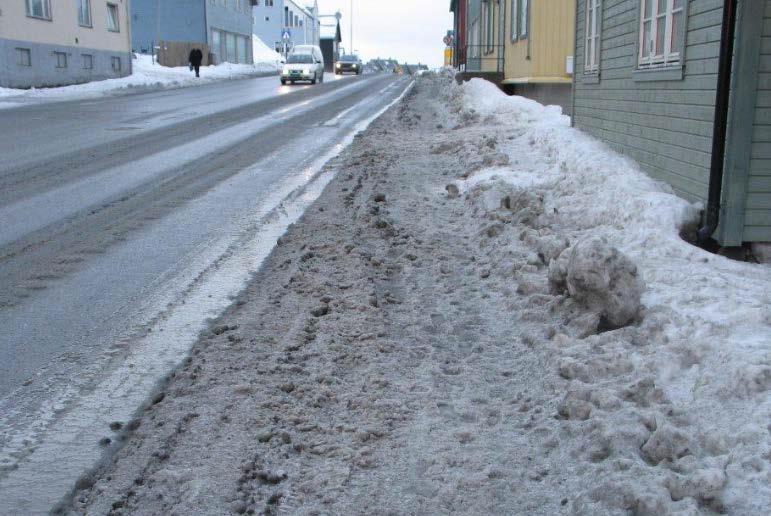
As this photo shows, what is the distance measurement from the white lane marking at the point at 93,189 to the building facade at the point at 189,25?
41.4 metres

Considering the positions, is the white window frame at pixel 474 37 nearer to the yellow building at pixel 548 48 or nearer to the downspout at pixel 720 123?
the yellow building at pixel 548 48

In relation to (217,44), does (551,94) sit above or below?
below

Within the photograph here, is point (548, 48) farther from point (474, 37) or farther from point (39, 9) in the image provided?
point (39, 9)

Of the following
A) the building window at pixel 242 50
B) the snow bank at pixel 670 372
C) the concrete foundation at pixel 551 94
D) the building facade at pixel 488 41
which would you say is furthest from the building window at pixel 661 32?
the building window at pixel 242 50

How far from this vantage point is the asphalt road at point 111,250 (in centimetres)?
368

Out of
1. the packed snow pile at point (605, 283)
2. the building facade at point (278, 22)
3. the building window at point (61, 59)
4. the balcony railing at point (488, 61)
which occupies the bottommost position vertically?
the packed snow pile at point (605, 283)

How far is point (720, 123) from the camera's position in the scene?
19.6 ft

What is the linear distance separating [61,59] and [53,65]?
3.51ft

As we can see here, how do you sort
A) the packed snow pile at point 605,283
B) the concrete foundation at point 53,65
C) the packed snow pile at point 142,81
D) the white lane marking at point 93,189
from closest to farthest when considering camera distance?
the packed snow pile at point 605,283
the white lane marking at point 93,189
the packed snow pile at point 142,81
the concrete foundation at point 53,65

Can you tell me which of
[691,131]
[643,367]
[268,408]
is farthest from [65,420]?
[691,131]

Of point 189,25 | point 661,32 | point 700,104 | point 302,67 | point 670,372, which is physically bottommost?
point 670,372

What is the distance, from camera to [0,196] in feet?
27.3

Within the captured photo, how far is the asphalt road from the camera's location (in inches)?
145

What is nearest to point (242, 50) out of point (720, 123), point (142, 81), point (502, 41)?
point (142, 81)
